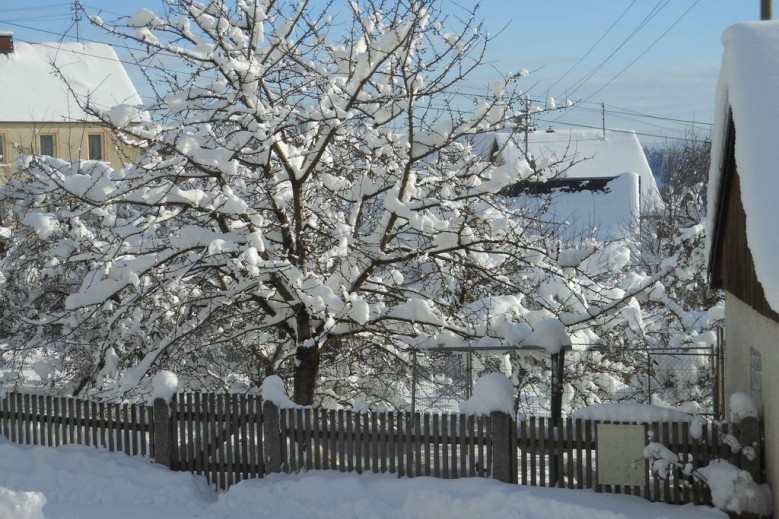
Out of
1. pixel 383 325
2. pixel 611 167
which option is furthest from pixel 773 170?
pixel 611 167

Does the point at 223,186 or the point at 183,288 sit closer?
the point at 223,186

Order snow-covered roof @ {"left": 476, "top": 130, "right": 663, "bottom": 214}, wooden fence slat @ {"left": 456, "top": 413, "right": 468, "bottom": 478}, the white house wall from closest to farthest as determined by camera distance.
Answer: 1. the white house wall
2. wooden fence slat @ {"left": 456, "top": 413, "right": 468, "bottom": 478}
3. snow-covered roof @ {"left": 476, "top": 130, "right": 663, "bottom": 214}

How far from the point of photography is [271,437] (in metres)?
9.58

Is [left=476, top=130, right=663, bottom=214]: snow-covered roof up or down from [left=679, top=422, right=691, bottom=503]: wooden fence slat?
up

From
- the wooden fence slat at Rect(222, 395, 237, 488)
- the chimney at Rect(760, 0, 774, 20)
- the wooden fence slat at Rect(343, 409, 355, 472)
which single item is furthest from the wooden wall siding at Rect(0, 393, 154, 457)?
the chimney at Rect(760, 0, 774, 20)

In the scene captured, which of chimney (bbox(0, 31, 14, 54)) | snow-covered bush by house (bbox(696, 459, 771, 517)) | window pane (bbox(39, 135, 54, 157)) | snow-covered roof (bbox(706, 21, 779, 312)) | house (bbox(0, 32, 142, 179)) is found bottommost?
snow-covered bush by house (bbox(696, 459, 771, 517))

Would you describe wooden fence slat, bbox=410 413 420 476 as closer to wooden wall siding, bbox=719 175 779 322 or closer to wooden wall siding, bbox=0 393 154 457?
wooden wall siding, bbox=0 393 154 457

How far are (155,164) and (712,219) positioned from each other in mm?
6976

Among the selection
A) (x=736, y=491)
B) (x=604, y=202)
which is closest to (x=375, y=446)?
(x=736, y=491)

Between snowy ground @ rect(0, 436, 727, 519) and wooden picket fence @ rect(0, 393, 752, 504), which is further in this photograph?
wooden picket fence @ rect(0, 393, 752, 504)

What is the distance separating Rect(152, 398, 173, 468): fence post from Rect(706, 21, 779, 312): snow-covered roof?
672 centimetres

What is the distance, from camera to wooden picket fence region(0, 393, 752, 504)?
866cm

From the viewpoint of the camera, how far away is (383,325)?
1094 centimetres

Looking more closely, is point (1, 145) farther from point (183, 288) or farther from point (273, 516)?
point (273, 516)
